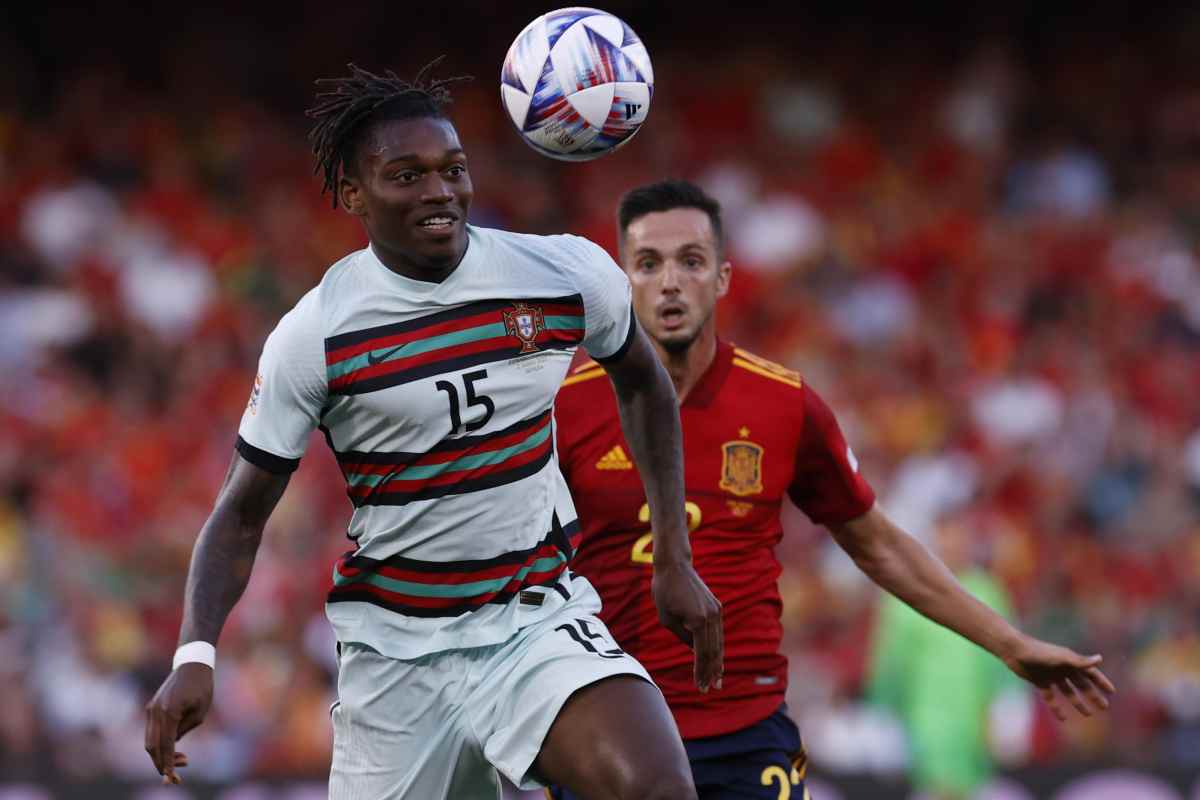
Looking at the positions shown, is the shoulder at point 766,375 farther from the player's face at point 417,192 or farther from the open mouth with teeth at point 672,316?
the player's face at point 417,192

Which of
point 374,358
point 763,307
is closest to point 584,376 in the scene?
point 374,358

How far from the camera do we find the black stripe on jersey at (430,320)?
4.18 metres

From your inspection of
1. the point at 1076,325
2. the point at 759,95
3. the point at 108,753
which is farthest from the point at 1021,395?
the point at 108,753

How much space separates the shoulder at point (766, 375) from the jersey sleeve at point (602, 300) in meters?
0.91

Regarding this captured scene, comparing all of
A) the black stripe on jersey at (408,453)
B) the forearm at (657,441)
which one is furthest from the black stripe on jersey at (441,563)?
the forearm at (657,441)

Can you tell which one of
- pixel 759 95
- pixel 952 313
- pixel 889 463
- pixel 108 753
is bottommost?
pixel 108 753

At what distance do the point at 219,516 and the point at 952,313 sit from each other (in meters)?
9.06

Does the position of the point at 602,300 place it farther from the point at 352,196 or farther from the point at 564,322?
the point at 352,196

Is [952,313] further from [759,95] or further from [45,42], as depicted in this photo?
[45,42]

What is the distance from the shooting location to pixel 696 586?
438cm

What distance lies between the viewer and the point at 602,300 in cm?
443

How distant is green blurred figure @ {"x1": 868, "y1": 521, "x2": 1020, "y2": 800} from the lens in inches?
339

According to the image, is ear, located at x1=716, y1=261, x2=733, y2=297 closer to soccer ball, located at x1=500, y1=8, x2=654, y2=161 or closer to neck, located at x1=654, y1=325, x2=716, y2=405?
neck, located at x1=654, y1=325, x2=716, y2=405

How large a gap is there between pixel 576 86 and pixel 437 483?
1.14 m
